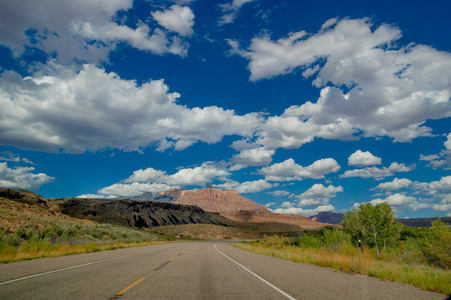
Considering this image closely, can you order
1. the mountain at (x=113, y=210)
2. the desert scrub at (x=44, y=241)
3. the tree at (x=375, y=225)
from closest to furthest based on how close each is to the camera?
the desert scrub at (x=44, y=241) < the tree at (x=375, y=225) < the mountain at (x=113, y=210)

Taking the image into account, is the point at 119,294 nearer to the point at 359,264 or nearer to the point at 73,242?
the point at 359,264

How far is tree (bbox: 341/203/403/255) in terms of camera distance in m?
34.3

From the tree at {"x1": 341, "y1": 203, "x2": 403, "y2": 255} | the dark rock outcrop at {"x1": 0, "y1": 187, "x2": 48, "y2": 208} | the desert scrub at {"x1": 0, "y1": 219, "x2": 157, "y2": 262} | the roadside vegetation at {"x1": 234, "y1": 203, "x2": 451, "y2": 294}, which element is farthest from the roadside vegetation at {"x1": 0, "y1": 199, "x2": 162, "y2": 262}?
the dark rock outcrop at {"x1": 0, "y1": 187, "x2": 48, "y2": 208}

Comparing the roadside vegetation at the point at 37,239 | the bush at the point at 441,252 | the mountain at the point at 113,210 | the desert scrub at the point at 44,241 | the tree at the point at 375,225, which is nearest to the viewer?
the desert scrub at the point at 44,241

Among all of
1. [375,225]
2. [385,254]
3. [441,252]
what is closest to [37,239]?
[441,252]

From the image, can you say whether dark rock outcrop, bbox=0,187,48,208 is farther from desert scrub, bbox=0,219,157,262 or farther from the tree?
the tree

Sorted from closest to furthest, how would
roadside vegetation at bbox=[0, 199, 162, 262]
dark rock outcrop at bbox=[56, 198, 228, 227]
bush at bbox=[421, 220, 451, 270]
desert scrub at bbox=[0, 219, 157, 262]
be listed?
1. desert scrub at bbox=[0, 219, 157, 262]
2. roadside vegetation at bbox=[0, 199, 162, 262]
3. bush at bbox=[421, 220, 451, 270]
4. dark rock outcrop at bbox=[56, 198, 228, 227]

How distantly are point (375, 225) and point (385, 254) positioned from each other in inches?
550

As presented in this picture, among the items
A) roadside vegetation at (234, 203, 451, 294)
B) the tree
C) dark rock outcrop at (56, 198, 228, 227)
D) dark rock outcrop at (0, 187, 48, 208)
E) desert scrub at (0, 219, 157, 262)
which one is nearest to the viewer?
roadside vegetation at (234, 203, 451, 294)

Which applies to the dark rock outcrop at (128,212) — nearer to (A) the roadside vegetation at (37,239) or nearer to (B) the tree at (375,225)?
(A) the roadside vegetation at (37,239)

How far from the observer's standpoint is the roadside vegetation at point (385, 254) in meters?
9.13

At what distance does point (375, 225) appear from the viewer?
35688 mm

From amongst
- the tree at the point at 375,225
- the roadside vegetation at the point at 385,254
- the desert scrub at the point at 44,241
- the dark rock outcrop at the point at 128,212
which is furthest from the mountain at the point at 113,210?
the tree at the point at 375,225

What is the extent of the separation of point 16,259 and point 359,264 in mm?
14872
